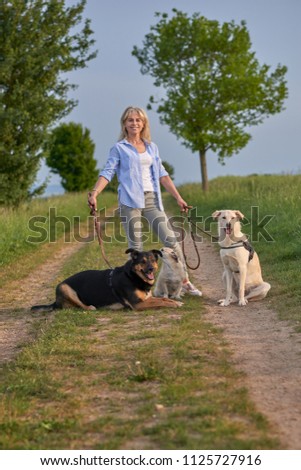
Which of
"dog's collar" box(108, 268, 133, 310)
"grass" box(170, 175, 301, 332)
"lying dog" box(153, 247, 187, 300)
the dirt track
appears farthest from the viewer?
"lying dog" box(153, 247, 187, 300)

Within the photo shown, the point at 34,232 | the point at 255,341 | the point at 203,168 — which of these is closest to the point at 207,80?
the point at 203,168

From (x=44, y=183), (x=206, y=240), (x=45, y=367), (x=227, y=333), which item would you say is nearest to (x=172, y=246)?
(x=227, y=333)

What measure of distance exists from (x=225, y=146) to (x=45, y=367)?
98.4 ft

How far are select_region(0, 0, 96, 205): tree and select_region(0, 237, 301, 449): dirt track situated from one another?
490 inches

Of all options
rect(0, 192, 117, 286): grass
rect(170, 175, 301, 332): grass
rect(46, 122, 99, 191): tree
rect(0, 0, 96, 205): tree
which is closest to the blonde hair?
rect(170, 175, 301, 332): grass

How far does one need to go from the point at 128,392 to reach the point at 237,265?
3.99m

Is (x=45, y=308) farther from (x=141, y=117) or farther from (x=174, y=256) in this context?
(x=141, y=117)

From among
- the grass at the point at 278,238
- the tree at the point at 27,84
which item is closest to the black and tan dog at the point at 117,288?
the grass at the point at 278,238

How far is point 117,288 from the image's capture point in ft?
27.8

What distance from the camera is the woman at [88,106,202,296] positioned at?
8.85 m

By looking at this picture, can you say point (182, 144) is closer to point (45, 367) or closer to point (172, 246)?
point (172, 246)

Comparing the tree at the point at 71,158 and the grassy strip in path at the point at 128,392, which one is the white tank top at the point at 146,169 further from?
the tree at the point at 71,158

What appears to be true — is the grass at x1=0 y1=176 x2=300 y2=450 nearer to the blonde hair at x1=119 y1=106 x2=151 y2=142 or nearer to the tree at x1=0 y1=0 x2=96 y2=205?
the blonde hair at x1=119 y1=106 x2=151 y2=142

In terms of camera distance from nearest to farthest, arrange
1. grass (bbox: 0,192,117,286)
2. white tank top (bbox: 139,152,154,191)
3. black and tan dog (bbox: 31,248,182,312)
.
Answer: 1. black and tan dog (bbox: 31,248,182,312)
2. white tank top (bbox: 139,152,154,191)
3. grass (bbox: 0,192,117,286)
